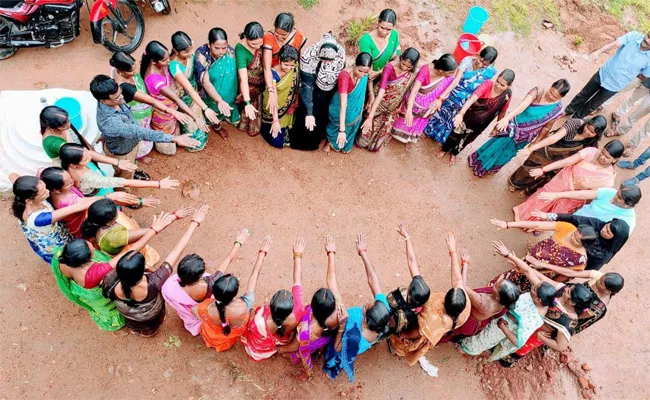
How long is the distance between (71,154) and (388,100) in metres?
2.92

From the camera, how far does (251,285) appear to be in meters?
3.42

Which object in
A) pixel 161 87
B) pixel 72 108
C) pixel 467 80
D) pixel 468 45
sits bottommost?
pixel 72 108

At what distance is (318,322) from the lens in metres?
3.12

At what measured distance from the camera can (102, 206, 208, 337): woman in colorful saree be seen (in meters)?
2.86

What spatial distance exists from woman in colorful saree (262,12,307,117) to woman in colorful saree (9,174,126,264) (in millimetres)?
1935

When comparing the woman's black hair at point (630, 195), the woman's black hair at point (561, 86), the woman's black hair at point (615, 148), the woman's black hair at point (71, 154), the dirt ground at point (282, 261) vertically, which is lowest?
the dirt ground at point (282, 261)

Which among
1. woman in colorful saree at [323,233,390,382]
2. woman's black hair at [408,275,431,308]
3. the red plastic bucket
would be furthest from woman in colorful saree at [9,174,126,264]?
the red plastic bucket

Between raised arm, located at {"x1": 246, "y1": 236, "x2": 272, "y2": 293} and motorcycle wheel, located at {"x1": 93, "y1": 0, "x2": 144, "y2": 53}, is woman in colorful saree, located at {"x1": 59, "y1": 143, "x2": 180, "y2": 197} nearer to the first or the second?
raised arm, located at {"x1": 246, "y1": 236, "x2": 272, "y2": 293}

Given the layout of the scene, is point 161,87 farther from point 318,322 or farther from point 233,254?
point 318,322

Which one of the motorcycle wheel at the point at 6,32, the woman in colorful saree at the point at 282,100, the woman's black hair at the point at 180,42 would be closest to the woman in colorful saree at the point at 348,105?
the woman in colorful saree at the point at 282,100

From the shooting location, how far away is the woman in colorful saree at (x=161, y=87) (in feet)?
12.5

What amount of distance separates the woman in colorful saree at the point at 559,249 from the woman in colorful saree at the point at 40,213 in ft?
11.0

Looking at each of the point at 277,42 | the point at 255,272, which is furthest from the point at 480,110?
the point at 255,272

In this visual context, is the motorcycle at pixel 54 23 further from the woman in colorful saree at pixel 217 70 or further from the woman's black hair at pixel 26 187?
the woman's black hair at pixel 26 187
